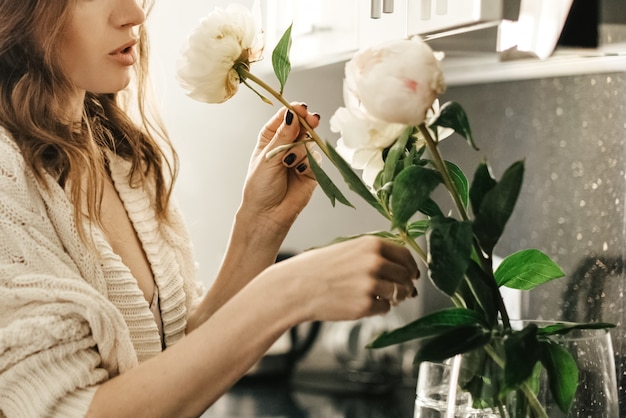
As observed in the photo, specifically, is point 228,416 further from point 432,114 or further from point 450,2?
point 432,114

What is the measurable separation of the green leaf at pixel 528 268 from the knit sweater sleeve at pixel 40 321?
0.48 metres

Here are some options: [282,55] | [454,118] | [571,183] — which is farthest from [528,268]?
[571,183]

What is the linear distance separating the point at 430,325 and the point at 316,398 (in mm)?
1173

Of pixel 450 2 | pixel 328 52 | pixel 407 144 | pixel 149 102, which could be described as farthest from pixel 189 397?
pixel 328 52

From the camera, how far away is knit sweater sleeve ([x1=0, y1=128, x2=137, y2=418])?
87 centimetres

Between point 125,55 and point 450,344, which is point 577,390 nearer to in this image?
point 450,344

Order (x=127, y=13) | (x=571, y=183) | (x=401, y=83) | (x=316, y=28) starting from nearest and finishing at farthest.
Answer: (x=401, y=83) → (x=127, y=13) → (x=571, y=183) → (x=316, y=28)

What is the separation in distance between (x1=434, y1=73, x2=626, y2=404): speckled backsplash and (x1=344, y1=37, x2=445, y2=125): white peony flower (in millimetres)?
648

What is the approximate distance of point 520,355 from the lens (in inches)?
21.7

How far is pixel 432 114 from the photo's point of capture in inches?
23.9

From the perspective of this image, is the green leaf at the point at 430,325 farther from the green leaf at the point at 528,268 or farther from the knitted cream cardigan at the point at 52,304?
the knitted cream cardigan at the point at 52,304

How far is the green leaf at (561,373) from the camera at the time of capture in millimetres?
591

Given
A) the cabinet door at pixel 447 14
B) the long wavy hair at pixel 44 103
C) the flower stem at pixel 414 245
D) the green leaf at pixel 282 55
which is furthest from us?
the long wavy hair at pixel 44 103

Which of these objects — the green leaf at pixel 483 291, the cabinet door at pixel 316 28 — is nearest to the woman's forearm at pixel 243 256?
the cabinet door at pixel 316 28
